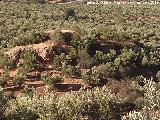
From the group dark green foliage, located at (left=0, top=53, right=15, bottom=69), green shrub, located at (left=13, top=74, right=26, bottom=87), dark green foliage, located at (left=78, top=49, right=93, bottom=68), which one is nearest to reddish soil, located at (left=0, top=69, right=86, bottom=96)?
green shrub, located at (left=13, top=74, right=26, bottom=87)

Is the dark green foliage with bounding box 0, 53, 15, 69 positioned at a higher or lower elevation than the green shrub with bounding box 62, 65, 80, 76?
higher

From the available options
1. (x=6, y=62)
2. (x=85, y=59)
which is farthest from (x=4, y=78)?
(x=85, y=59)

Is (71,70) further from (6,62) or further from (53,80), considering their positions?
(6,62)

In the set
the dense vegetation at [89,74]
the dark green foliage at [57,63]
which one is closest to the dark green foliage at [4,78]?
the dense vegetation at [89,74]

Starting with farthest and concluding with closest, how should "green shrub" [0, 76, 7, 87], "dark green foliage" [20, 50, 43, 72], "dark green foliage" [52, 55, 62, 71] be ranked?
"dark green foliage" [52, 55, 62, 71] → "dark green foliage" [20, 50, 43, 72] → "green shrub" [0, 76, 7, 87]

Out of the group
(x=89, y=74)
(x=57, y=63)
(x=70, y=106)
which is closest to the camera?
(x=70, y=106)

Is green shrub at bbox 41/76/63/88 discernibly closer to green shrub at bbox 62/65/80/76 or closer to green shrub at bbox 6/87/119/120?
green shrub at bbox 62/65/80/76

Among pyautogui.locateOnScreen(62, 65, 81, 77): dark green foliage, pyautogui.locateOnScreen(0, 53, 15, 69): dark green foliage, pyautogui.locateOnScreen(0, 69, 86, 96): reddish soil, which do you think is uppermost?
pyautogui.locateOnScreen(0, 53, 15, 69): dark green foliage

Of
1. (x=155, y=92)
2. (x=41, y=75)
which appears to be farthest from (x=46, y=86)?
(x=155, y=92)

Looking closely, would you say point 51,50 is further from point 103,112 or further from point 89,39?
point 103,112

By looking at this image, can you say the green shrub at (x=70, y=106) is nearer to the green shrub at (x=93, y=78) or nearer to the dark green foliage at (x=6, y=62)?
the green shrub at (x=93, y=78)

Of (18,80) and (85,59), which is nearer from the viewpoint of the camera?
(18,80)

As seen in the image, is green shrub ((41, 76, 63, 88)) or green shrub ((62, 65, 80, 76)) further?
green shrub ((62, 65, 80, 76))

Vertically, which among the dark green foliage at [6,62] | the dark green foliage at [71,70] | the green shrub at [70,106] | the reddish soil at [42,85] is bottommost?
the reddish soil at [42,85]
